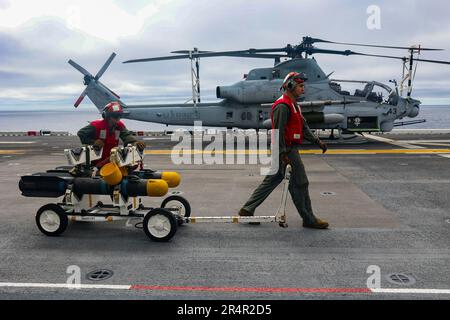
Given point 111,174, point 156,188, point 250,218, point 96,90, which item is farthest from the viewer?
point 96,90

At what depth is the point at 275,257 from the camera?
4.48m

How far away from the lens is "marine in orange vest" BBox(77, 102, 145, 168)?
5519 millimetres

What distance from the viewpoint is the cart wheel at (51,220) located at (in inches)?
207

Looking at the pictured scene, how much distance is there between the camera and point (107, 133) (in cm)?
565

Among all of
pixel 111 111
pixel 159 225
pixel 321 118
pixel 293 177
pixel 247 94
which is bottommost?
pixel 159 225

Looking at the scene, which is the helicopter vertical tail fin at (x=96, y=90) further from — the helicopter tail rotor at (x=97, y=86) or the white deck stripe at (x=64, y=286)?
the white deck stripe at (x=64, y=286)

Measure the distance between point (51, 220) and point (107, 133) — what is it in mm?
1545

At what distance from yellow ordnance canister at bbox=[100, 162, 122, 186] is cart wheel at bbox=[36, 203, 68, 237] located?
2.98 ft

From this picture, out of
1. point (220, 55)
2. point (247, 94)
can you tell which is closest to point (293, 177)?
point (220, 55)

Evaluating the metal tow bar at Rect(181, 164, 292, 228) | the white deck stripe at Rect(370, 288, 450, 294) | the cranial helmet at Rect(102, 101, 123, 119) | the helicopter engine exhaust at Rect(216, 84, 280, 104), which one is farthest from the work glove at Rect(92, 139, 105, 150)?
the helicopter engine exhaust at Rect(216, 84, 280, 104)

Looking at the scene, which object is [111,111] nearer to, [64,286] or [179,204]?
[179,204]

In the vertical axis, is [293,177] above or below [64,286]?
above

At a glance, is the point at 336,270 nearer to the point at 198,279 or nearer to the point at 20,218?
the point at 198,279

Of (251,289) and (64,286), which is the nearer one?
(251,289)
